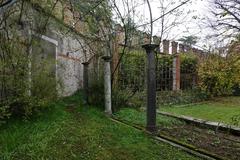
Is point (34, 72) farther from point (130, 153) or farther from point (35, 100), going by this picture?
point (130, 153)

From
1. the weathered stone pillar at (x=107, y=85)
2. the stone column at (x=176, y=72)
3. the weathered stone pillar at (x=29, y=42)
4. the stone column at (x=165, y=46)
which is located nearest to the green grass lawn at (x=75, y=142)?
the weathered stone pillar at (x=29, y=42)

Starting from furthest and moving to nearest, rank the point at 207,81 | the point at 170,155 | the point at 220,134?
the point at 207,81
the point at 220,134
the point at 170,155

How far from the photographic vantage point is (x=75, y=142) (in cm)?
475

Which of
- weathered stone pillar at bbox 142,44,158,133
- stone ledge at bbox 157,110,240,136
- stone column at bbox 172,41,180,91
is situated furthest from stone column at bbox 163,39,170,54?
weathered stone pillar at bbox 142,44,158,133

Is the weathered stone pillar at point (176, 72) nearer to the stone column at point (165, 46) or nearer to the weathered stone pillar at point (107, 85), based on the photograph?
the stone column at point (165, 46)

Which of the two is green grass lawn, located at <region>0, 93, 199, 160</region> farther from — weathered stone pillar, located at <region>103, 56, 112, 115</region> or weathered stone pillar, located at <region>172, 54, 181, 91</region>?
weathered stone pillar, located at <region>172, 54, 181, 91</region>

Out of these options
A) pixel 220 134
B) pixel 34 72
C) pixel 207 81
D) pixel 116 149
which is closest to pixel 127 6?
pixel 34 72

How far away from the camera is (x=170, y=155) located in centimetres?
435

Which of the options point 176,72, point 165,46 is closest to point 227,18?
point 165,46

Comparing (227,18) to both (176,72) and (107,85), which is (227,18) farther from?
(176,72)

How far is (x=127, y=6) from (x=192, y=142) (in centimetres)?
443

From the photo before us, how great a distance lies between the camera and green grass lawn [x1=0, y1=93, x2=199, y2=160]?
4.21 metres

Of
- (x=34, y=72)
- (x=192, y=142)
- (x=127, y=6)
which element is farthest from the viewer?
(x=127, y=6)

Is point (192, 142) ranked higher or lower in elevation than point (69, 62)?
lower
